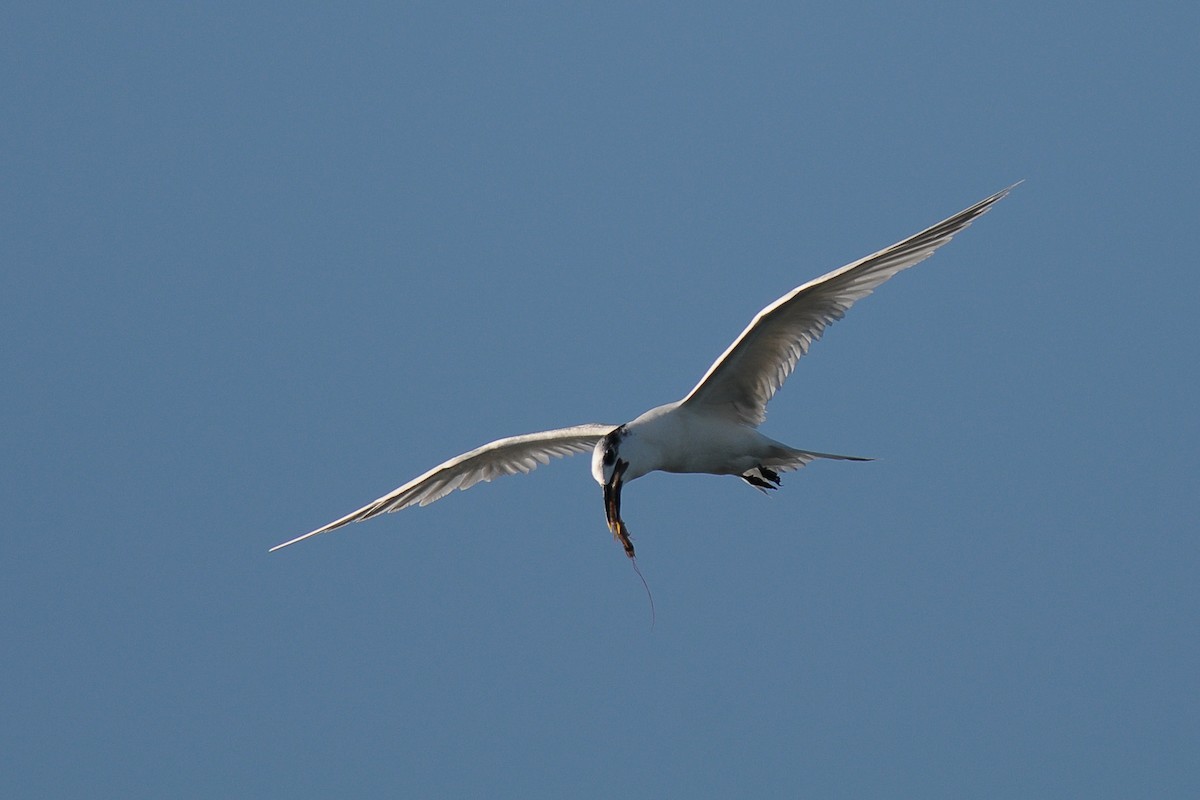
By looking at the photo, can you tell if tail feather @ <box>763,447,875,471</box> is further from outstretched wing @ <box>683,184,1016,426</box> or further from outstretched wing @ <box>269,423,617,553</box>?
outstretched wing @ <box>269,423,617,553</box>

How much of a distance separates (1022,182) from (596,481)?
14.2 ft

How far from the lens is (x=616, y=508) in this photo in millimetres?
12750

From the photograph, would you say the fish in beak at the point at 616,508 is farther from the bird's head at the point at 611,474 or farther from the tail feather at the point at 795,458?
the tail feather at the point at 795,458

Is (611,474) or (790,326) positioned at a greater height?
(790,326)

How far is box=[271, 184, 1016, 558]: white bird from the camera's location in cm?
1270

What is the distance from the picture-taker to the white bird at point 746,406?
12695 mm

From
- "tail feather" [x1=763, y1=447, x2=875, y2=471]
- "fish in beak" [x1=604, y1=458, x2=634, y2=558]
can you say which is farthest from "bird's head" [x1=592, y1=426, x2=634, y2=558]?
"tail feather" [x1=763, y1=447, x2=875, y2=471]

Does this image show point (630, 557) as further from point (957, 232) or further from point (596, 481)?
point (957, 232)

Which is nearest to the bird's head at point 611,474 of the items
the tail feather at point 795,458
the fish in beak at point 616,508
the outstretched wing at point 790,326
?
the fish in beak at point 616,508

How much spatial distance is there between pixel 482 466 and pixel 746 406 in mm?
3219

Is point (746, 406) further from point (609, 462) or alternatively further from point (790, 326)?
point (609, 462)

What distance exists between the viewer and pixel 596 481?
12922 mm

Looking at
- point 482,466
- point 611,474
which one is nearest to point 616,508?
point 611,474

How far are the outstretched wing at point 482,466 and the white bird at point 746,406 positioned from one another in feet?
0.48
